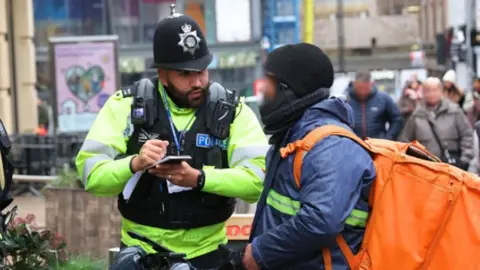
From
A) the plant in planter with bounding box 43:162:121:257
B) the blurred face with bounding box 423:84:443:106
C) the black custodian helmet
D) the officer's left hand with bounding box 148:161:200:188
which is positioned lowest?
the plant in planter with bounding box 43:162:121:257

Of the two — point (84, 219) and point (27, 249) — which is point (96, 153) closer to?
point (27, 249)

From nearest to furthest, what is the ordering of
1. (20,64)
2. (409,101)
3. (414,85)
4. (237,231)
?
(237,231) → (409,101) → (414,85) → (20,64)

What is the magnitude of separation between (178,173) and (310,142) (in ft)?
2.49

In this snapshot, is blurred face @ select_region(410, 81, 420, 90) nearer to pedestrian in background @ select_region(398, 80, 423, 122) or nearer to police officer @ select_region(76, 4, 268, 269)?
pedestrian in background @ select_region(398, 80, 423, 122)

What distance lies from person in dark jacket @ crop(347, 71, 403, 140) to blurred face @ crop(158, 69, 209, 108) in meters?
7.14

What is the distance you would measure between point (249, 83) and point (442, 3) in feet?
161

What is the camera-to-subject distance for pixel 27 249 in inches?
239

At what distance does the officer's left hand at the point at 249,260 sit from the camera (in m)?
3.70

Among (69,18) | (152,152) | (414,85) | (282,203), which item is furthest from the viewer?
(69,18)

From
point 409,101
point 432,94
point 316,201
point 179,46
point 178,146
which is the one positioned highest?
point 179,46

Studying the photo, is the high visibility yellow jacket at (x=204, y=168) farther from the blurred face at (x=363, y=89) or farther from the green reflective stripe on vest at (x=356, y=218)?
the blurred face at (x=363, y=89)

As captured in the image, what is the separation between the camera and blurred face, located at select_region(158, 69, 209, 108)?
447 centimetres

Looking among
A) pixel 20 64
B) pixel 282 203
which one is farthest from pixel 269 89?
pixel 20 64

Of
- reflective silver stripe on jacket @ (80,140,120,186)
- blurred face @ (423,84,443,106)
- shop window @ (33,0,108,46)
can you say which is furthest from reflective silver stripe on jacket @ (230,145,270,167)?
shop window @ (33,0,108,46)
